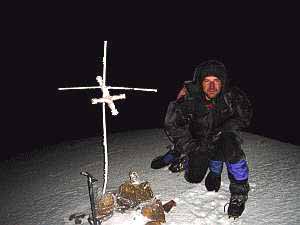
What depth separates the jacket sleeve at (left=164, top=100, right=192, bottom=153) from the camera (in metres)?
3.83

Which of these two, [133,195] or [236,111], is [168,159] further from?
[236,111]

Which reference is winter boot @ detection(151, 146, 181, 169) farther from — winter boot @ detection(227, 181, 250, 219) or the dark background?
the dark background

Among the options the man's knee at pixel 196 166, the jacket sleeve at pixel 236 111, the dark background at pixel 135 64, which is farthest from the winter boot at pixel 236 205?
the dark background at pixel 135 64

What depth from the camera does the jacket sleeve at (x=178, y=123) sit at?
383 centimetres

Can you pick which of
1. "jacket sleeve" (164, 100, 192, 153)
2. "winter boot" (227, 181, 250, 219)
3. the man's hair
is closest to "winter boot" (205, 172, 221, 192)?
"winter boot" (227, 181, 250, 219)

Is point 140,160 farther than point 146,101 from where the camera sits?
No

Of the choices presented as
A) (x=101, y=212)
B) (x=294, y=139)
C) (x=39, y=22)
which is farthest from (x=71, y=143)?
(x=39, y=22)

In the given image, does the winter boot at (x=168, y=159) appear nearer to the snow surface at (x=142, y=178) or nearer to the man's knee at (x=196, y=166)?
the snow surface at (x=142, y=178)

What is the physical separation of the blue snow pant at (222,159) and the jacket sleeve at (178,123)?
162 mm

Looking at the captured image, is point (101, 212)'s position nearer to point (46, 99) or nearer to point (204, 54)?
point (46, 99)

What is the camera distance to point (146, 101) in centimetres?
1392

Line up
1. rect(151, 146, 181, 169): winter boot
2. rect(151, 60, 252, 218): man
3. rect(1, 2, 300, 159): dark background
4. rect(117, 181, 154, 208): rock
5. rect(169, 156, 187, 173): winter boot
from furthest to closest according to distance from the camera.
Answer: rect(1, 2, 300, 159): dark background
rect(151, 146, 181, 169): winter boot
rect(169, 156, 187, 173): winter boot
rect(117, 181, 154, 208): rock
rect(151, 60, 252, 218): man

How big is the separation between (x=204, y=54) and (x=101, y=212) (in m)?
25.7

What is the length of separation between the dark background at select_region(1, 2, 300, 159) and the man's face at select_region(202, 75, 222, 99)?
14.2ft
